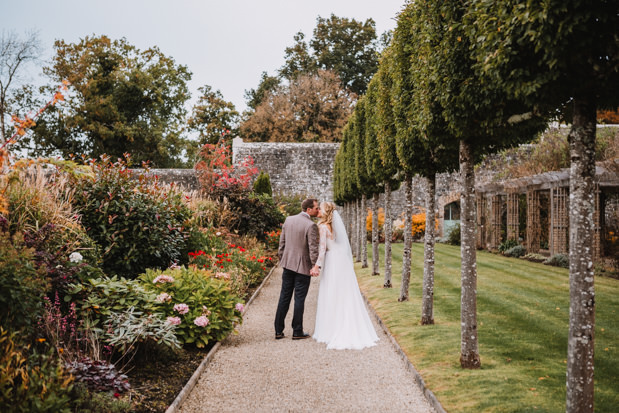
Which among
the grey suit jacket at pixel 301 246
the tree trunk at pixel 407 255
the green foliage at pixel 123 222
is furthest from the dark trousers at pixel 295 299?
the tree trunk at pixel 407 255

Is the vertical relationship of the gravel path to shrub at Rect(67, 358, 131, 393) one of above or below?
below

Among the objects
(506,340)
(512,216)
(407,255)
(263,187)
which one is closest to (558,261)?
(512,216)

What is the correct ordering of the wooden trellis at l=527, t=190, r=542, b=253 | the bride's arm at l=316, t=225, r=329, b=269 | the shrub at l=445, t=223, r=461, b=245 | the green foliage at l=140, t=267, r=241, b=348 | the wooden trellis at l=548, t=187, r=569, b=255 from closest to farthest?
the green foliage at l=140, t=267, r=241, b=348 → the bride's arm at l=316, t=225, r=329, b=269 → the wooden trellis at l=548, t=187, r=569, b=255 → the wooden trellis at l=527, t=190, r=542, b=253 → the shrub at l=445, t=223, r=461, b=245

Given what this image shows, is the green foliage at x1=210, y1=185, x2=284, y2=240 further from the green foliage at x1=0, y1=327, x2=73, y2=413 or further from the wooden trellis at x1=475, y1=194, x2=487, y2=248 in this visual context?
the green foliage at x1=0, y1=327, x2=73, y2=413

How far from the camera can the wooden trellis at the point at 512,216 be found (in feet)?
58.0

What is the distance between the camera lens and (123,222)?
24.4 feet

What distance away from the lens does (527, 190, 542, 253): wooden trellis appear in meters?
16.1

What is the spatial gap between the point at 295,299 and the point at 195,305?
1489 mm

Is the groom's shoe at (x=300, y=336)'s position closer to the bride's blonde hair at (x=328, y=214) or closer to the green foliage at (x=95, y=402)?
the bride's blonde hair at (x=328, y=214)

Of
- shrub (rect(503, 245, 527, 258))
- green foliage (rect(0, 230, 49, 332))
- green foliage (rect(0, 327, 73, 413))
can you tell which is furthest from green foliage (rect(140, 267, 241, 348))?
shrub (rect(503, 245, 527, 258))

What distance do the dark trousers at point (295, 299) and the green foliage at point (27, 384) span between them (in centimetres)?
358

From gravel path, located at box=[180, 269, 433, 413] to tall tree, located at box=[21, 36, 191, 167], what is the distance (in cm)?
2779

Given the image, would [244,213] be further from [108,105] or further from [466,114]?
[108,105]

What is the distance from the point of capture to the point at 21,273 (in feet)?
11.5
